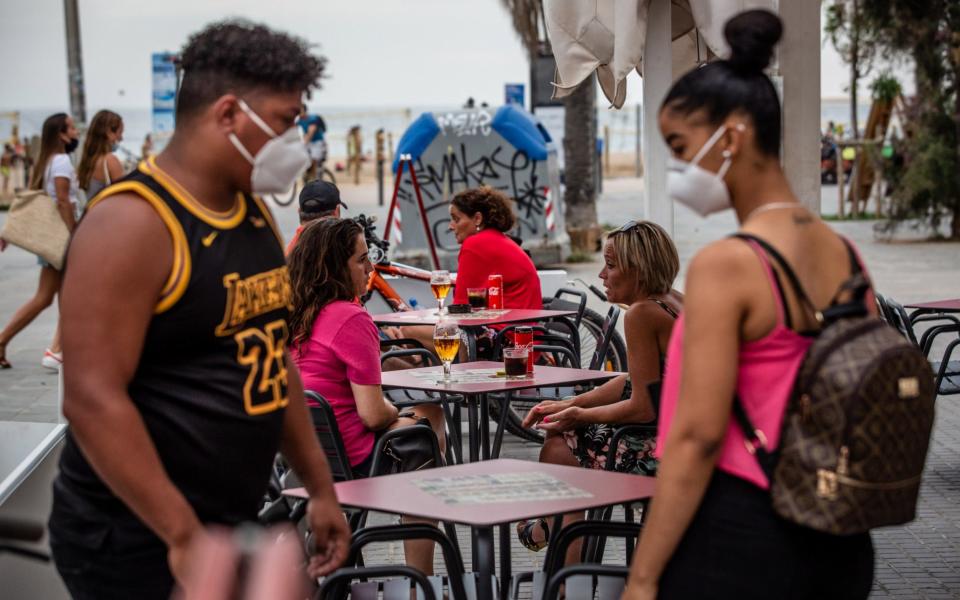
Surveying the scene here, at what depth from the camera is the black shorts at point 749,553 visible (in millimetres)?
2316

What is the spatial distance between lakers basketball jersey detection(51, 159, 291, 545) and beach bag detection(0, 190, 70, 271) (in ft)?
25.1

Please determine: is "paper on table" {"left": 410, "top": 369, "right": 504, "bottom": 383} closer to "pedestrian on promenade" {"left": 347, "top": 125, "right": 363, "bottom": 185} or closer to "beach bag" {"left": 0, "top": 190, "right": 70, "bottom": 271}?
"beach bag" {"left": 0, "top": 190, "right": 70, "bottom": 271}

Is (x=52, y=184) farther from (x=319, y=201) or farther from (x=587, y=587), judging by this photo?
→ (x=587, y=587)

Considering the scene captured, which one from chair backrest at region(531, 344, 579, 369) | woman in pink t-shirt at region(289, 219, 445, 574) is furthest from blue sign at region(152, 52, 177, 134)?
woman in pink t-shirt at region(289, 219, 445, 574)

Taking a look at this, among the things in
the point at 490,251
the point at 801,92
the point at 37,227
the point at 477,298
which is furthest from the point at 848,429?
the point at 37,227

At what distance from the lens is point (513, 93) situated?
2411 cm

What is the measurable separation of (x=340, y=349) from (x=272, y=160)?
7.70ft

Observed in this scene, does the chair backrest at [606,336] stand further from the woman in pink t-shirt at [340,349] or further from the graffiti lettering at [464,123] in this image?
the graffiti lettering at [464,123]

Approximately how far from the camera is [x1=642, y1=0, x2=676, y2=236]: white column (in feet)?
20.8

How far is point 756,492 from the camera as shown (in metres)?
2.32

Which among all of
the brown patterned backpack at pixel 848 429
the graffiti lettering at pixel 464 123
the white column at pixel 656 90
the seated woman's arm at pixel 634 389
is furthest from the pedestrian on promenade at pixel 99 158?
the brown patterned backpack at pixel 848 429

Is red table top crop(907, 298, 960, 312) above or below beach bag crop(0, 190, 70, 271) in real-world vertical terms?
below

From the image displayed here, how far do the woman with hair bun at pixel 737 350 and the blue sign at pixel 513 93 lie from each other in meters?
21.7

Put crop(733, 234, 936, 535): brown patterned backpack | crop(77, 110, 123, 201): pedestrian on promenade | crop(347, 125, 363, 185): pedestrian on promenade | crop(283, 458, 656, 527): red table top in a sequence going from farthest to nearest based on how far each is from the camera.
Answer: crop(347, 125, 363, 185): pedestrian on promenade → crop(77, 110, 123, 201): pedestrian on promenade → crop(283, 458, 656, 527): red table top → crop(733, 234, 936, 535): brown patterned backpack
